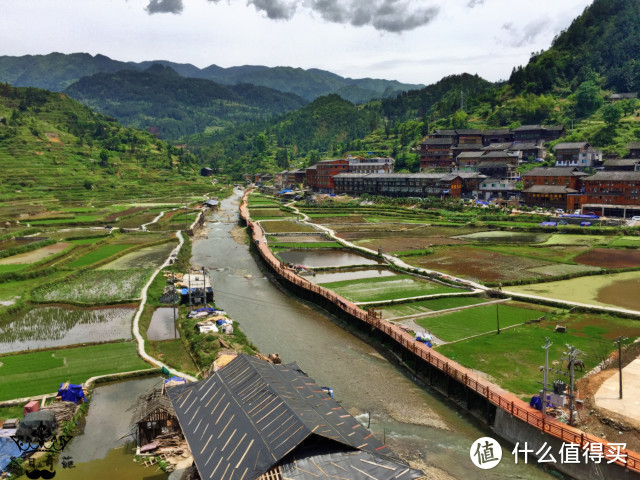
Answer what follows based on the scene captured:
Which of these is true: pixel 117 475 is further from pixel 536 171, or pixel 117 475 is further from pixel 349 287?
pixel 536 171

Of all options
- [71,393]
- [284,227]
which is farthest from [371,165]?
[71,393]

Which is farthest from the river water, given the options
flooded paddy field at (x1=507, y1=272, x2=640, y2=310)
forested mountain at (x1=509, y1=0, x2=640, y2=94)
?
forested mountain at (x1=509, y1=0, x2=640, y2=94)

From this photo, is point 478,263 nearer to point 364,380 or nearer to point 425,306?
point 425,306

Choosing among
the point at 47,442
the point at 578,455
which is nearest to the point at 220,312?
the point at 47,442

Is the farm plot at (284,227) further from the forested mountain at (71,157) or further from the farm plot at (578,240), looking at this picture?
the forested mountain at (71,157)

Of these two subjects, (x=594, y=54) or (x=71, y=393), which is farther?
(x=594, y=54)

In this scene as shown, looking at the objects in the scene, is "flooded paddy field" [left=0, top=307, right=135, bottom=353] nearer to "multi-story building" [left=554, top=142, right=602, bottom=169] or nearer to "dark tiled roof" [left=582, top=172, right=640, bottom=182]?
"dark tiled roof" [left=582, top=172, right=640, bottom=182]
